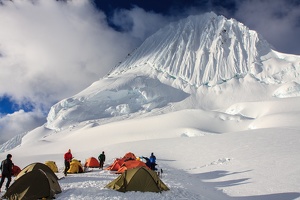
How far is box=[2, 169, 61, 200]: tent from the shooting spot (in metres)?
12.5

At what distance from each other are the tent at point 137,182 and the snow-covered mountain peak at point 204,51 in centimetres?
11370

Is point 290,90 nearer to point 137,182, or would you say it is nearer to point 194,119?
point 194,119

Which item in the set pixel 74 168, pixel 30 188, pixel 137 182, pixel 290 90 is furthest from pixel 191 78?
pixel 30 188

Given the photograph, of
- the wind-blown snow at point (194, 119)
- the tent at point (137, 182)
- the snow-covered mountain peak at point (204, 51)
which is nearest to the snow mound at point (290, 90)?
the wind-blown snow at point (194, 119)

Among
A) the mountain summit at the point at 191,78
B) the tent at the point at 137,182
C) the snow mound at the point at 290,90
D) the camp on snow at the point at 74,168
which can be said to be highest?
the mountain summit at the point at 191,78

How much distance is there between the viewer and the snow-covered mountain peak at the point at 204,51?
130 meters

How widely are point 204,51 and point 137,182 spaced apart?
130234 millimetres

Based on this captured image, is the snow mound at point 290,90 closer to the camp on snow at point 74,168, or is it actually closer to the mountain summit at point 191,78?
the mountain summit at point 191,78

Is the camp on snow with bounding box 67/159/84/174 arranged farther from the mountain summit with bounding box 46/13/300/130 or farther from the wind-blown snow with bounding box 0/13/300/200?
the mountain summit with bounding box 46/13/300/130

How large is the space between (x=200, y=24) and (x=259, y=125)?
113 metres

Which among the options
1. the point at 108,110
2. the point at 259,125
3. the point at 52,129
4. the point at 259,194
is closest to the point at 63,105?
the point at 52,129

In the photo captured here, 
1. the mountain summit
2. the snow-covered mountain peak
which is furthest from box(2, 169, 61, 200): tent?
the snow-covered mountain peak

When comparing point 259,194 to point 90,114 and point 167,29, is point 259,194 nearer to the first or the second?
point 90,114

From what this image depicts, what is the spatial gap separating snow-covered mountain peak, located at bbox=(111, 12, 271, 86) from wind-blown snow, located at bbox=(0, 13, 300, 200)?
19.9 inches
